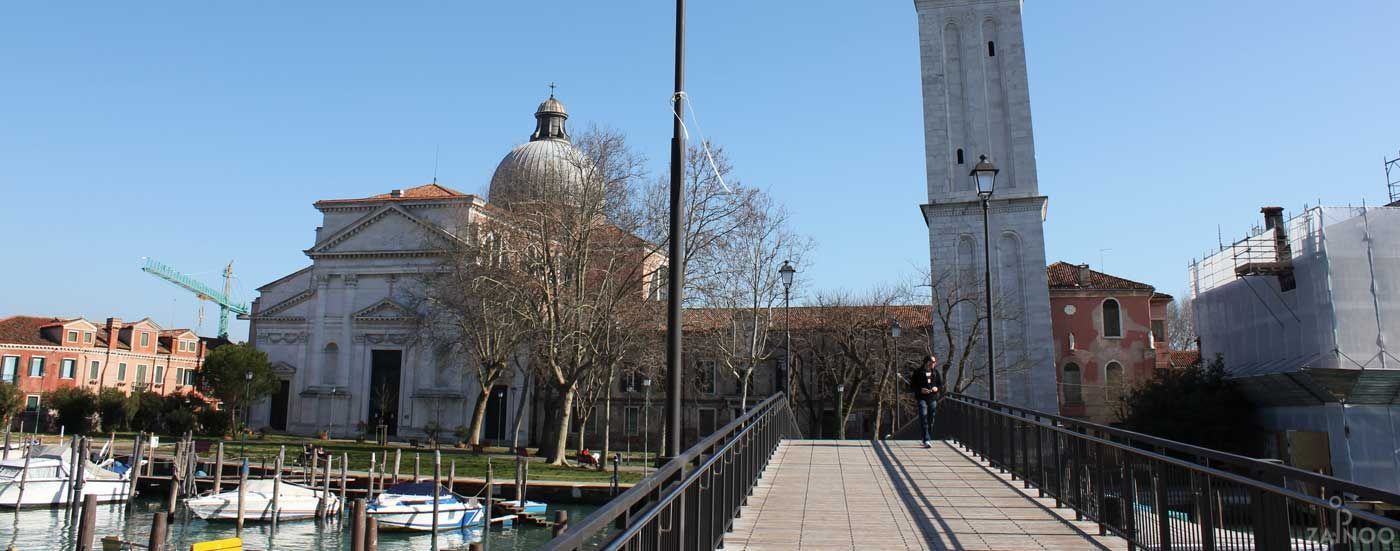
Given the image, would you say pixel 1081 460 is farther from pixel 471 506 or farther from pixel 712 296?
pixel 712 296

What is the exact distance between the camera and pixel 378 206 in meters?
57.0

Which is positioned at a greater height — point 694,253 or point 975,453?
point 694,253

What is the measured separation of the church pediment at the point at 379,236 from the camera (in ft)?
182

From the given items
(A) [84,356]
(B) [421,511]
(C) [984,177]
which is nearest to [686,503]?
(C) [984,177]

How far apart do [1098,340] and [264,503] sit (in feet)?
137

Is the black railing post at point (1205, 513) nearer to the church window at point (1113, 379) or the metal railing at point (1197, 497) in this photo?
the metal railing at point (1197, 497)

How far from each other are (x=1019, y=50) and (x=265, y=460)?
38.0m

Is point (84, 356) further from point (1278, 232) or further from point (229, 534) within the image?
point (1278, 232)

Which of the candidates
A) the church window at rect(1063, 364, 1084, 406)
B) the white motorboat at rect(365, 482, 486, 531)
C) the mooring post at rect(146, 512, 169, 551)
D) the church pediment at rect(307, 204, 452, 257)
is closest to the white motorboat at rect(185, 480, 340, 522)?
the white motorboat at rect(365, 482, 486, 531)

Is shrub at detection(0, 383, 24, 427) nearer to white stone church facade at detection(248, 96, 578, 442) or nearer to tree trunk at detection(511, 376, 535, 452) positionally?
white stone church facade at detection(248, 96, 578, 442)

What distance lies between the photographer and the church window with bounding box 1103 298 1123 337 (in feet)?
167

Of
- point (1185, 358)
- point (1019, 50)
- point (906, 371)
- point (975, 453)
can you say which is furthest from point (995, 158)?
point (975, 453)

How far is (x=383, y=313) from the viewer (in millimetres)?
55812

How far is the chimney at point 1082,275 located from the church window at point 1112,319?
1522 millimetres
